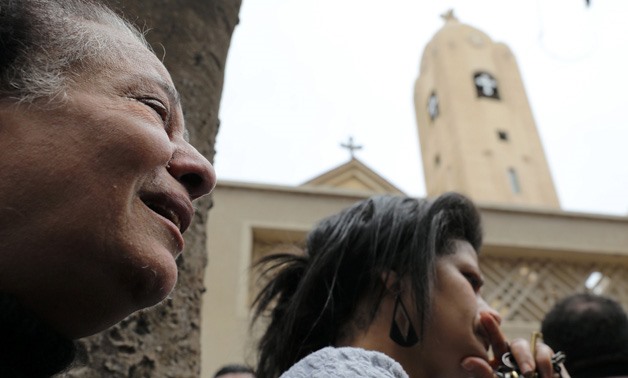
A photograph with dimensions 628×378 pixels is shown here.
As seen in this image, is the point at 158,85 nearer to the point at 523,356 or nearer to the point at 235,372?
the point at 523,356

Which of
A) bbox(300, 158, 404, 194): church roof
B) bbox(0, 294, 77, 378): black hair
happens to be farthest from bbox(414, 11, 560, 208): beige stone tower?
bbox(0, 294, 77, 378): black hair

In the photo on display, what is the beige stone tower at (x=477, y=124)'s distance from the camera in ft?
57.5

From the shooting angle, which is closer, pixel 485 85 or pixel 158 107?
pixel 158 107

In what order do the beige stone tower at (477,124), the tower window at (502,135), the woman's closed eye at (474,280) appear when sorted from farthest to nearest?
the tower window at (502,135) < the beige stone tower at (477,124) < the woman's closed eye at (474,280)

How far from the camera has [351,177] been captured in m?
10.5

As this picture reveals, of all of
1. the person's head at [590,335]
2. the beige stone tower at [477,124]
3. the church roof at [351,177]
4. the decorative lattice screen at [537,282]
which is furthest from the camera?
the beige stone tower at [477,124]

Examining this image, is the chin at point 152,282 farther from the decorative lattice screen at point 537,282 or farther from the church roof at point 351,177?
the church roof at point 351,177

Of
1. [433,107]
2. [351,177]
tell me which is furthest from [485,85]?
[351,177]

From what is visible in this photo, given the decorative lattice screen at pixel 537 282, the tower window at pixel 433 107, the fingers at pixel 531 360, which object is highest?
the tower window at pixel 433 107

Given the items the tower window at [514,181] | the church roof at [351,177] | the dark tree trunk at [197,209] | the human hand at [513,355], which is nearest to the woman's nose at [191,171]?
the dark tree trunk at [197,209]

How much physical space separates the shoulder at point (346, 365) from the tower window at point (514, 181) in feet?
57.3

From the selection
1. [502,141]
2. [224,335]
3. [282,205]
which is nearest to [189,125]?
[224,335]

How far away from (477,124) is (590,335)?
17.7 m

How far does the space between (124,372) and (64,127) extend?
2.38 ft
